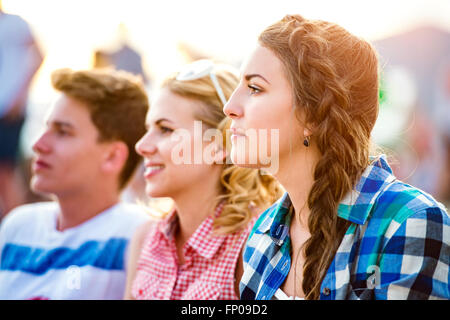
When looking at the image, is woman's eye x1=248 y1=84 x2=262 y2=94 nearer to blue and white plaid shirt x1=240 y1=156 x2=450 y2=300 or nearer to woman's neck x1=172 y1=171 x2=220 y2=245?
blue and white plaid shirt x1=240 y1=156 x2=450 y2=300

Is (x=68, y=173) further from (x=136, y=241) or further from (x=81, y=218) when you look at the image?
(x=136, y=241)

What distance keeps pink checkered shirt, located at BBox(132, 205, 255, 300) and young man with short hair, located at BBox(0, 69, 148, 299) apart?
1.10ft

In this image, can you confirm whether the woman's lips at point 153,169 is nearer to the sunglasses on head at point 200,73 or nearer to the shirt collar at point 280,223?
the sunglasses on head at point 200,73

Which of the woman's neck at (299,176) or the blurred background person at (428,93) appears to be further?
the blurred background person at (428,93)

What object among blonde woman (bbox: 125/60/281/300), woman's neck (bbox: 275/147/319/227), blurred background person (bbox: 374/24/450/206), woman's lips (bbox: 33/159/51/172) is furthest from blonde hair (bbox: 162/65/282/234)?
blurred background person (bbox: 374/24/450/206)

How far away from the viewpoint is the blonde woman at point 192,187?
7.52ft

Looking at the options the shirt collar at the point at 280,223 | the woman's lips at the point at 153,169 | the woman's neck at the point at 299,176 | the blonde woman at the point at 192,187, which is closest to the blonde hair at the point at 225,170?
the blonde woman at the point at 192,187

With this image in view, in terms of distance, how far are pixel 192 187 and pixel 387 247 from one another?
1151 millimetres

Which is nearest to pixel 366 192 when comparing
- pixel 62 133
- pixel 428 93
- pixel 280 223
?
pixel 280 223

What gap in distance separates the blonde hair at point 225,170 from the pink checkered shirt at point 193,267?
8cm

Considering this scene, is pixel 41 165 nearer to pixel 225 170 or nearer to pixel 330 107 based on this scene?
pixel 225 170

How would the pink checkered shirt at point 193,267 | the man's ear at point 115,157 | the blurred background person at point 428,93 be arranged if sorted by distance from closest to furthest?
the pink checkered shirt at point 193,267
the man's ear at point 115,157
the blurred background person at point 428,93

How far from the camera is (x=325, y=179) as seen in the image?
1.68m
